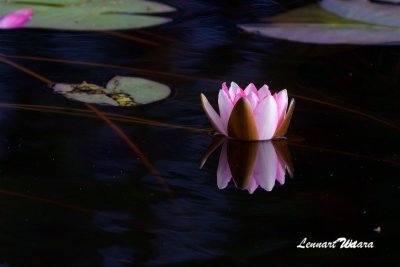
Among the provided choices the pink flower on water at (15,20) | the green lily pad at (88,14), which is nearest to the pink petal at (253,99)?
the green lily pad at (88,14)

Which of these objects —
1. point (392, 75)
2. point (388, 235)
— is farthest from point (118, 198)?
point (392, 75)

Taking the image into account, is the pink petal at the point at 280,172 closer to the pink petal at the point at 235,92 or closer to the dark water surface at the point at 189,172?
the dark water surface at the point at 189,172

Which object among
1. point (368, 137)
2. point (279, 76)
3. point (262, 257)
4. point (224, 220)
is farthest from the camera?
point (279, 76)

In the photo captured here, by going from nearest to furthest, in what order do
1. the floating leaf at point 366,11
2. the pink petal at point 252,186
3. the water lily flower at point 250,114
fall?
the pink petal at point 252,186 → the water lily flower at point 250,114 → the floating leaf at point 366,11

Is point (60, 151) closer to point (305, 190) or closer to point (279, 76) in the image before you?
point (305, 190)

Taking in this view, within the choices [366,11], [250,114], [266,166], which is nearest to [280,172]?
[266,166]

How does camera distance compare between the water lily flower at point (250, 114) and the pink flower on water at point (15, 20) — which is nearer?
the water lily flower at point (250, 114)
